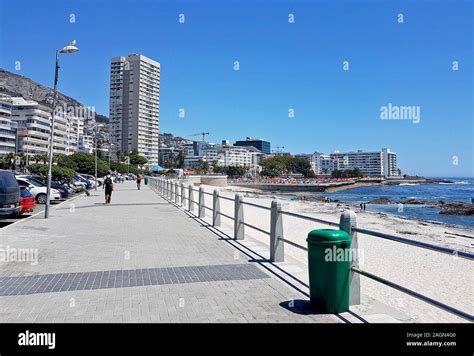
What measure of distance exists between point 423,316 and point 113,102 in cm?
17633

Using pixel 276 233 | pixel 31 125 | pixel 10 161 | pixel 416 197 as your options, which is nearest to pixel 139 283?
pixel 276 233

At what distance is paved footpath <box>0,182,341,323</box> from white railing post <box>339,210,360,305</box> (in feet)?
1.84

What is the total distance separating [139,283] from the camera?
6.15 m

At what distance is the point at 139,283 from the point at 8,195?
917 centimetres

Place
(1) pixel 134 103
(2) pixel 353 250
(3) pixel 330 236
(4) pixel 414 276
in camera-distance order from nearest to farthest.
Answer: (3) pixel 330 236, (2) pixel 353 250, (4) pixel 414 276, (1) pixel 134 103

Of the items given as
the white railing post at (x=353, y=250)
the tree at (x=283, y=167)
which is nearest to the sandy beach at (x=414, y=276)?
the white railing post at (x=353, y=250)

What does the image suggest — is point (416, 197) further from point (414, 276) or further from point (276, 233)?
point (276, 233)

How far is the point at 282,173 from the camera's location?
180 meters

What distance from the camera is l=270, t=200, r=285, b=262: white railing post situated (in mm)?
7500

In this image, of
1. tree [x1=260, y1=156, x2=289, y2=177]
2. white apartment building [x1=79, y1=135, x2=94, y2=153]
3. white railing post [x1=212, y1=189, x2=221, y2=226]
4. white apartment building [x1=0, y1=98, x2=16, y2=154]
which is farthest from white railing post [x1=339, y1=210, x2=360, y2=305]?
white apartment building [x1=79, y1=135, x2=94, y2=153]

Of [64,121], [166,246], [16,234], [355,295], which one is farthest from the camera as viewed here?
[64,121]

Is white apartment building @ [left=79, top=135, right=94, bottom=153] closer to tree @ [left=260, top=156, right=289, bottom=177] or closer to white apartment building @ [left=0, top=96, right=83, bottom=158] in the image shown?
white apartment building @ [left=0, top=96, right=83, bottom=158]
